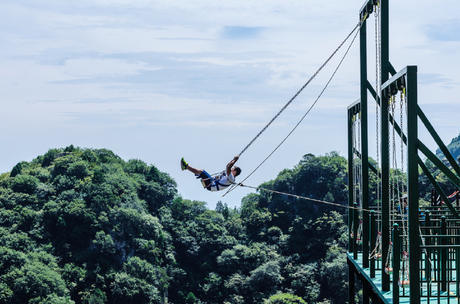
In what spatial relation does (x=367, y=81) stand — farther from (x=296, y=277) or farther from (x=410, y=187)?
(x=296, y=277)

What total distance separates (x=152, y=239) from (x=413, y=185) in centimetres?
5699

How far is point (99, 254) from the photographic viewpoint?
5903 cm

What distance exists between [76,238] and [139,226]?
5.79 meters

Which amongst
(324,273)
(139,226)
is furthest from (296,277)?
(139,226)

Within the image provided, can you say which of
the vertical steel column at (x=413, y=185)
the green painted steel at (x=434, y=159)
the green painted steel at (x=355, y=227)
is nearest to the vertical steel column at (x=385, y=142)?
the green painted steel at (x=434, y=159)

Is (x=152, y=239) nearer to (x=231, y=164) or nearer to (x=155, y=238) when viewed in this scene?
(x=155, y=238)

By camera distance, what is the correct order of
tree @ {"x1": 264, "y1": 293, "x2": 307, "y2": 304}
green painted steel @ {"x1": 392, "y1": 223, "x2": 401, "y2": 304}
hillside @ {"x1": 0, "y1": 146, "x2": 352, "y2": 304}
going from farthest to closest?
hillside @ {"x1": 0, "y1": 146, "x2": 352, "y2": 304}
tree @ {"x1": 264, "y1": 293, "x2": 307, "y2": 304}
green painted steel @ {"x1": 392, "y1": 223, "x2": 401, "y2": 304}

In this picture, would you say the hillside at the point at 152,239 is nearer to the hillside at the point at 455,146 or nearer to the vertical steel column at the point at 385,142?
the hillside at the point at 455,146

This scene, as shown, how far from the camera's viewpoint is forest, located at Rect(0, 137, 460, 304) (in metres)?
56.0

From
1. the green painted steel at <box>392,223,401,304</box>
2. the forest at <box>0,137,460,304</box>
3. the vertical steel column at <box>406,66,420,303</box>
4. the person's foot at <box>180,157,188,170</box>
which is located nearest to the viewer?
the vertical steel column at <box>406,66,420,303</box>

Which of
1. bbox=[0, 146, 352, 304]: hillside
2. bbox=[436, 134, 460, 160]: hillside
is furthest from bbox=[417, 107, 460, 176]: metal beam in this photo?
bbox=[436, 134, 460, 160]: hillside

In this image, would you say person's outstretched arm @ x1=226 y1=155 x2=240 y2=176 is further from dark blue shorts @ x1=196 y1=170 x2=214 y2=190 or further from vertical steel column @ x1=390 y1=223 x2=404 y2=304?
vertical steel column @ x1=390 y1=223 x2=404 y2=304

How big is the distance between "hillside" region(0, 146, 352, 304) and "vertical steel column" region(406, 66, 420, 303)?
46619 millimetres

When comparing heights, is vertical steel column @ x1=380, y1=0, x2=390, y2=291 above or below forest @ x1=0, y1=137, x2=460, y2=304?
below
